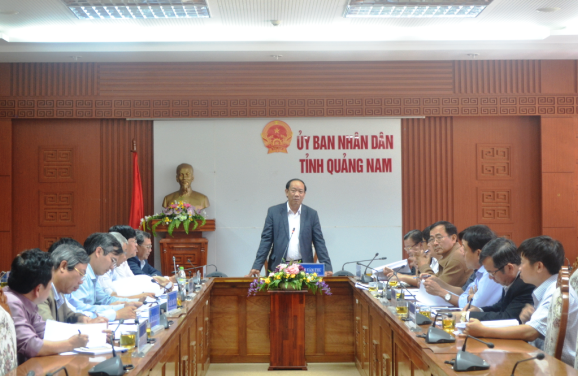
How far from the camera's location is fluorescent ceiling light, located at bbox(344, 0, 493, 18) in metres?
6.02

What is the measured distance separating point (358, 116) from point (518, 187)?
2.41 metres

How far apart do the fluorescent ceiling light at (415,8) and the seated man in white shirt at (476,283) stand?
10.2ft

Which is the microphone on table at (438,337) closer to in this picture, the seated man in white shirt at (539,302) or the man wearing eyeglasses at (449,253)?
the seated man in white shirt at (539,302)

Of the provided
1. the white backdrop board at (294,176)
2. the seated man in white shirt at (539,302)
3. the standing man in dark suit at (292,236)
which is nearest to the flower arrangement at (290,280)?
the standing man in dark suit at (292,236)

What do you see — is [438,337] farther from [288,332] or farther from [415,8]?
[415,8]

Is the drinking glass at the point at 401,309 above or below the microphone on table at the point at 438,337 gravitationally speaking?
below

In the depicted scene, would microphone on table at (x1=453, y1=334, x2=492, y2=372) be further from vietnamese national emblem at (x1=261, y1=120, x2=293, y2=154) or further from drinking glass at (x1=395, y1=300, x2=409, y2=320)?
vietnamese national emblem at (x1=261, y1=120, x2=293, y2=154)

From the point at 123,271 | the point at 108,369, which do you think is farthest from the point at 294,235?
the point at 108,369

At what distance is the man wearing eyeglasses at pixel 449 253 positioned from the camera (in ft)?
14.3

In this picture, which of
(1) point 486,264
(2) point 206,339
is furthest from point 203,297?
(1) point 486,264

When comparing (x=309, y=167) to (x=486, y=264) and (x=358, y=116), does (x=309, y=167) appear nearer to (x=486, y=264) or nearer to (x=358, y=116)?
(x=358, y=116)

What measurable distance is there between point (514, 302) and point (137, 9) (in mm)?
4924

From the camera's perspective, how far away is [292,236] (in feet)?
19.3

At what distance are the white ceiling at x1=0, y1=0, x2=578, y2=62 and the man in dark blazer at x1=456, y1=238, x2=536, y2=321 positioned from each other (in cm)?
407
